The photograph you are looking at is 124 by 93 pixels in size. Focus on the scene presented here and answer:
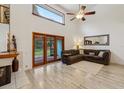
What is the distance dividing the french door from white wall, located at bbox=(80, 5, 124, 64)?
273 centimetres

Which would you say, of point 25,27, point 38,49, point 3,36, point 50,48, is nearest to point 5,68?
point 3,36

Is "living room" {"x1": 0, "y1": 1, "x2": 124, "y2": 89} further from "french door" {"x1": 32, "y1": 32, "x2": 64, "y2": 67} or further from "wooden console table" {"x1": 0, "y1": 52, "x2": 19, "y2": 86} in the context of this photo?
"wooden console table" {"x1": 0, "y1": 52, "x2": 19, "y2": 86}

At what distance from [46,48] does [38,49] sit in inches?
23.3

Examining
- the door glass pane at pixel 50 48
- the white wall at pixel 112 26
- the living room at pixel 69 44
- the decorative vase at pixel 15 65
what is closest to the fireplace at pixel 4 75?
the living room at pixel 69 44

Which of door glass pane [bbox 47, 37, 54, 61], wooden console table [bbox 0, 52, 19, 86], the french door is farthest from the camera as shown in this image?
door glass pane [bbox 47, 37, 54, 61]

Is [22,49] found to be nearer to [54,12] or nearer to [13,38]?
[13,38]

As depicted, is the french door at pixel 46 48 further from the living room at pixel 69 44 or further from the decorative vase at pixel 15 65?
the decorative vase at pixel 15 65

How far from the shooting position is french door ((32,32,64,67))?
Answer: 18.4ft

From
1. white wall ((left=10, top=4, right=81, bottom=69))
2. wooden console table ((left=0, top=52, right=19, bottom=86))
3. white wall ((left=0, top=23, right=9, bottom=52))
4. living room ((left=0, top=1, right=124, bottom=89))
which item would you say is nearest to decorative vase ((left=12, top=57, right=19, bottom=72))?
living room ((left=0, top=1, right=124, bottom=89))

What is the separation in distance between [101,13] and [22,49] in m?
5.77

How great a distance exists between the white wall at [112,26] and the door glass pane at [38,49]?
4.03 metres

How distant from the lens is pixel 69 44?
27.0 feet

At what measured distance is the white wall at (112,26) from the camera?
6344 mm

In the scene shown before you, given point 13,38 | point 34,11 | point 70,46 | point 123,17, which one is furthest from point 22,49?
point 123,17
